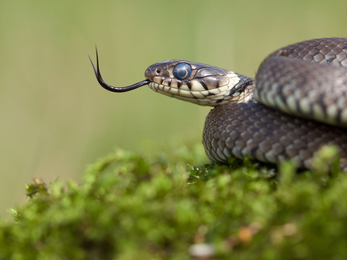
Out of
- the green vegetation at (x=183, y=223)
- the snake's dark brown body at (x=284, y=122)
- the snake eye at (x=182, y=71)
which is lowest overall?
the green vegetation at (x=183, y=223)

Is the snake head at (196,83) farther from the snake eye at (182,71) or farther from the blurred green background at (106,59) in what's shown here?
the blurred green background at (106,59)

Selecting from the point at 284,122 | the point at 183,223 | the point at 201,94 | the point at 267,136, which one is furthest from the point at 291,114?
the point at 201,94

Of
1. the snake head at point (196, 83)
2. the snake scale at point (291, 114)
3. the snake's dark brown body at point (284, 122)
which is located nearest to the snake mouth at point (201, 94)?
the snake head at point (196, 83)

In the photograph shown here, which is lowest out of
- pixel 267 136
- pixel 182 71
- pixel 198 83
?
pixel 267 136

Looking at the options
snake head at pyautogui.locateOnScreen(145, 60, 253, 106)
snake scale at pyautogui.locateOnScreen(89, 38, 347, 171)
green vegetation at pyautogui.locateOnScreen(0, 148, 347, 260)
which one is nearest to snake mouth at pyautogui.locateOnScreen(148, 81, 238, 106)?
snake head at pyautogui.locateOnScreen(145, 60, 253, 106)

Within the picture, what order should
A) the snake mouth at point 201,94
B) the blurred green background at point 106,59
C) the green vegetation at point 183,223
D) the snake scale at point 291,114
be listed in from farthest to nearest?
1. the blurred green background at point 106,59
2. the snake mouth at point 201,94
3. the snake scale at point 291,114
4. the green vegetation at point 183,223

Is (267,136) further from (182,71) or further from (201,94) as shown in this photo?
(182,71)
